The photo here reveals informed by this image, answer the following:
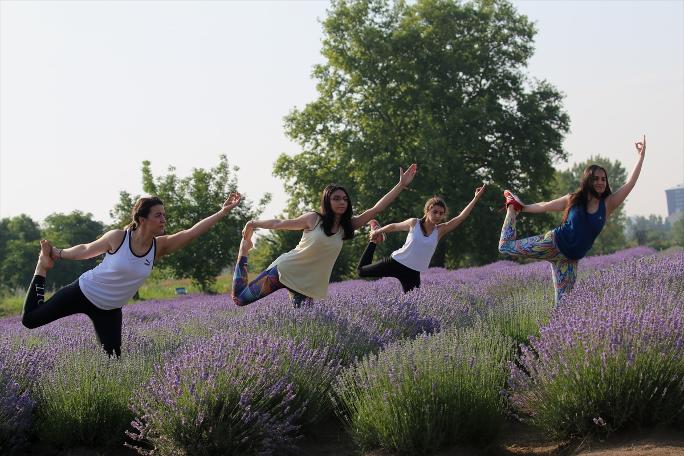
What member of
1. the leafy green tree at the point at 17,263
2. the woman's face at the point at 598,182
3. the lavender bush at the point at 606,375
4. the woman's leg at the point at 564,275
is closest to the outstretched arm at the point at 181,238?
the lavender bush at the point at 606,375

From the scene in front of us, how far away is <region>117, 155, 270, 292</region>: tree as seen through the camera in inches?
871

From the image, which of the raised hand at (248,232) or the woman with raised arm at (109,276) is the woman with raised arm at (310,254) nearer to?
the raised hand at (248,232)

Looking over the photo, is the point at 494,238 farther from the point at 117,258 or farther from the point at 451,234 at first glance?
the point at 117,258

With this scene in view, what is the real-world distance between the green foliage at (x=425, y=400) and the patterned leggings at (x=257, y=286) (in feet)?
7.59

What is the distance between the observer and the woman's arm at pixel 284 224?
21.4ft

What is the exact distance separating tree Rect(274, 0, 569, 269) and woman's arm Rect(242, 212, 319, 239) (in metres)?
19.9

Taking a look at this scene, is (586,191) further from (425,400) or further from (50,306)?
(50,306)

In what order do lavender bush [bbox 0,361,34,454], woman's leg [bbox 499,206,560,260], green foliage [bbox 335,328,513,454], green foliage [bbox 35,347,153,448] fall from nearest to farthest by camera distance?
green foliage [bbox 335,328,513,454]
lavender bush [bbox 0,361,34,454]
green foliage [bbox 35,347,153,448]
woman's leg [bbox 499,206,560,260]

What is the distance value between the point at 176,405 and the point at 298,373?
94cm

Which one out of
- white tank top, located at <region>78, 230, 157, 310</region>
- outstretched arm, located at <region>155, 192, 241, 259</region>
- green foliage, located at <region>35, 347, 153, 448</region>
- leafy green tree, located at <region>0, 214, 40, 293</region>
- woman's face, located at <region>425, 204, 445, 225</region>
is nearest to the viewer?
green foliage, located at <region>35, 347, 153, 448</region>

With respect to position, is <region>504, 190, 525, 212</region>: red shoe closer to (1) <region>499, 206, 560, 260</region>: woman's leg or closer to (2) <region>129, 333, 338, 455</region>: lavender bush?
(1) <region>499, 206, 560, 260</region>: woman's leg

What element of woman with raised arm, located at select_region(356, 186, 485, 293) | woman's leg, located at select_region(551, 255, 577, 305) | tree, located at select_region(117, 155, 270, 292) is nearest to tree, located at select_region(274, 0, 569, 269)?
tree, located at select_region(117, 155, 270, 292)

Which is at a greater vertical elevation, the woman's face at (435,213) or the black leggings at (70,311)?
the woman's face at (435,213)

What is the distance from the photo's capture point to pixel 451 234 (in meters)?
28.5
